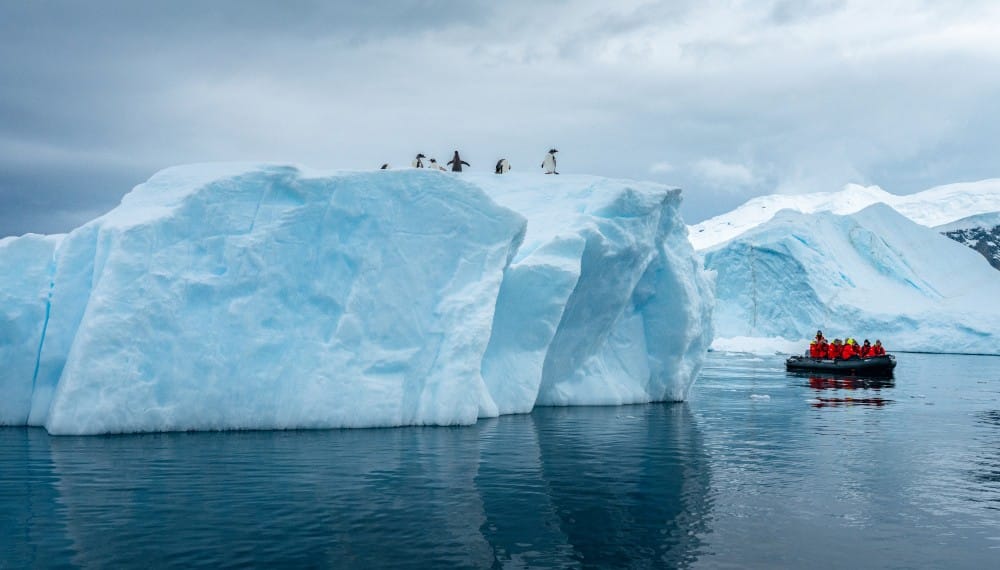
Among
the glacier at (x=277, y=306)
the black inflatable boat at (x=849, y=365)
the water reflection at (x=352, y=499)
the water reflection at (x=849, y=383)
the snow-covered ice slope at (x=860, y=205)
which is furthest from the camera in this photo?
the snow-covered ice slope at (x=860, y=205)

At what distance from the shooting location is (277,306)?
1513cm

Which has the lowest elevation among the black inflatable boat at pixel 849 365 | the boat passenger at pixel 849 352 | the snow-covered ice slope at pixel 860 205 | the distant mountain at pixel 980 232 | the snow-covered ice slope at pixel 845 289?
the black inflatable boat at pixel 849 365

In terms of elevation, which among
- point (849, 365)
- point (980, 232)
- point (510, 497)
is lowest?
point (510, 497)

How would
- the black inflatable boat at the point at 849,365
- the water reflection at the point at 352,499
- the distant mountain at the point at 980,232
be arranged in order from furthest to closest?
the distant mountain at the point at 980,232 → the black inflatable boat at the point at 849,365 → the water reflection at the point at 352,499

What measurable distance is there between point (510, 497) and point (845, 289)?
156ft

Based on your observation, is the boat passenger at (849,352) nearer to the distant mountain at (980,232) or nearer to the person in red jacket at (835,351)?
the person in red jacket at (835,351)

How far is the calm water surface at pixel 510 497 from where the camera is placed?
25.0 ft

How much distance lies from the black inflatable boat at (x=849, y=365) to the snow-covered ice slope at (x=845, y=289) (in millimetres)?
16619

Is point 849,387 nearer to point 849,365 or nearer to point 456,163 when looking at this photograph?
point 849,365

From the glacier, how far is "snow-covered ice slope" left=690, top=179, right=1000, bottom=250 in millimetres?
64143

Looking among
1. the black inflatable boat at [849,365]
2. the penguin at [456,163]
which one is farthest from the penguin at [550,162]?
the black inflatable boat at [849,365]

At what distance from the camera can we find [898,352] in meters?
54.2

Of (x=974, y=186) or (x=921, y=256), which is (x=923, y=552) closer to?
(x=921, y=256)

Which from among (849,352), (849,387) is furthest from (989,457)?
(849,352)
